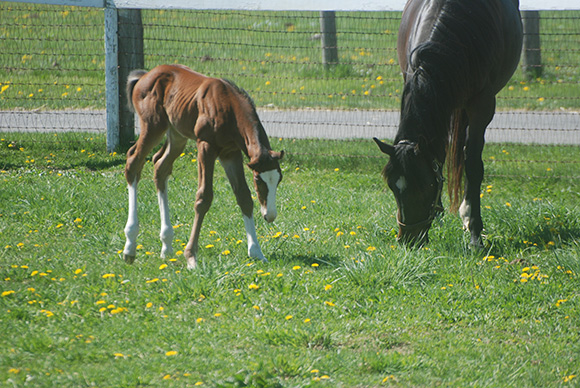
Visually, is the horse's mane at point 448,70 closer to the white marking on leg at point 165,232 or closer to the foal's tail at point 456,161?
the foal's tail at point 456,161

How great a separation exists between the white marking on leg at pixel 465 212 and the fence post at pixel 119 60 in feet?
14.9

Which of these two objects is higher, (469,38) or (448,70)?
(469,38)

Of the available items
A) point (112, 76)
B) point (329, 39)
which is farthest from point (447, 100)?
point (329, 39)

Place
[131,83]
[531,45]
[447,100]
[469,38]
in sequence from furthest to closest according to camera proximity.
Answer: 1. [531,45]
2. [131,83]
3. [469,38]
4. [447,100]

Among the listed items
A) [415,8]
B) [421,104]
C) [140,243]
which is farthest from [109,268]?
[415,8]

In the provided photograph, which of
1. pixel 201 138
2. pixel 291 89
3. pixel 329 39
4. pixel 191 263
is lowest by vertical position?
pixel 191 263

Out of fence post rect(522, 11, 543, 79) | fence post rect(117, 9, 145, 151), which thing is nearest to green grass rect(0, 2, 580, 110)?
fence post rect(522, 11, 543, 79)

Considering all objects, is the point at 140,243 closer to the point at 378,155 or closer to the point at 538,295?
the point at 538,295

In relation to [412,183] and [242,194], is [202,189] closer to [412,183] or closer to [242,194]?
[242,194]

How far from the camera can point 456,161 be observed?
19.0ft

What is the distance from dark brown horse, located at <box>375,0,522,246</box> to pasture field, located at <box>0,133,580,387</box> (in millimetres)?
350

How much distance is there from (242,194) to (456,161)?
6.83ft

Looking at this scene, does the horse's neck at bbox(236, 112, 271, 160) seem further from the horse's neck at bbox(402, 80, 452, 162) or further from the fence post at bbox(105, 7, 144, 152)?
the fence post at bbox(105, 7, 144, 152)

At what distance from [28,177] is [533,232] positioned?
16.7 feet
